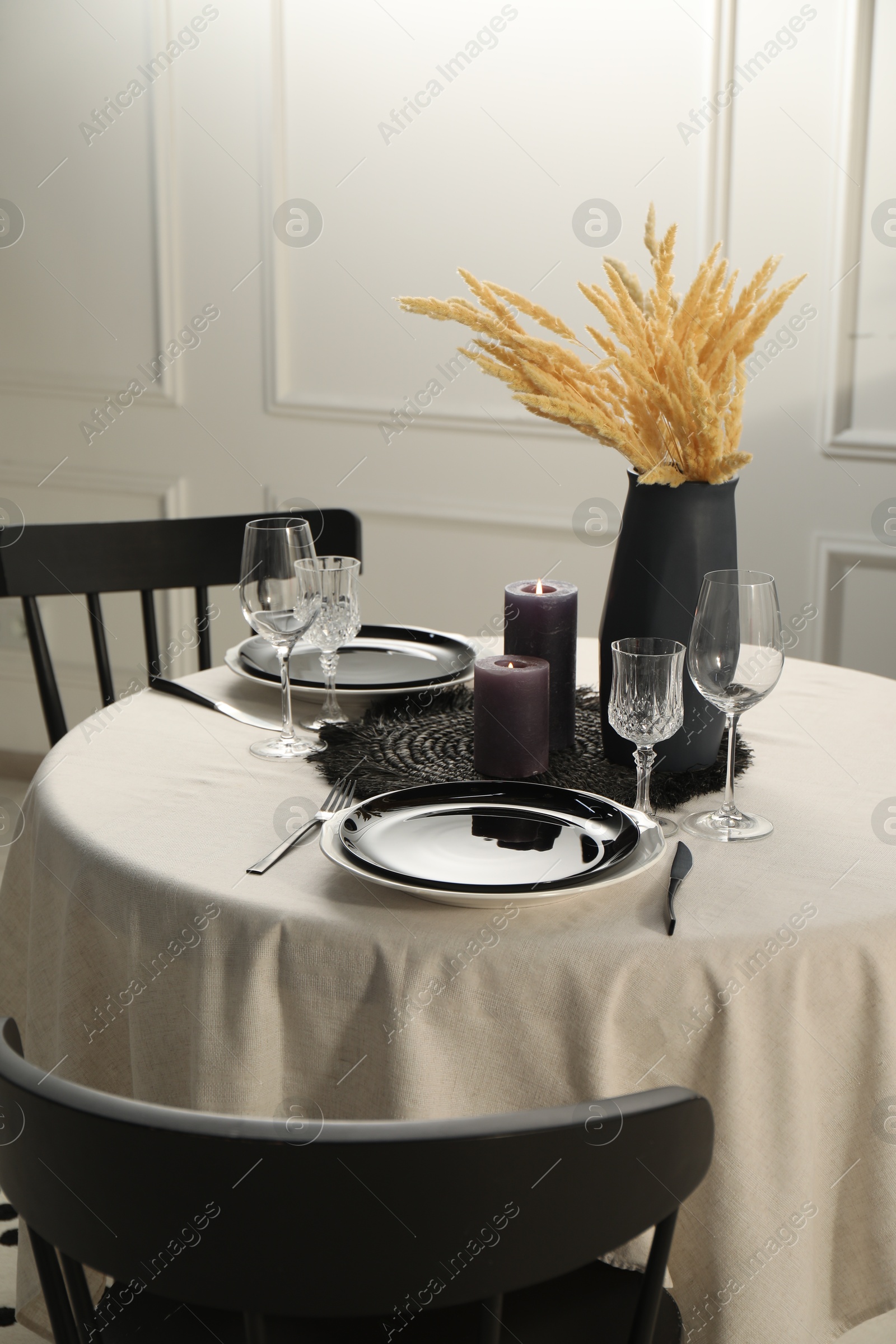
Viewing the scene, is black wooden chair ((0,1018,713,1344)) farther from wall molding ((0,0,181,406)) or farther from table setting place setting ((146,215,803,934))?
wall molding ((0,0,181,406))

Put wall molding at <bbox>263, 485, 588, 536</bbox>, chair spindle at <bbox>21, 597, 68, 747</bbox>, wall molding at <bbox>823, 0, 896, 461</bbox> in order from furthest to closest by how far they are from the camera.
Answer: wall molding at <bbox>263, 485, 588, 536</bbox>, wall molding at <bbox>823, 0, 896, 461</bbox>, chair spindle at <bbox>21, 597, 68, 747</bbox>

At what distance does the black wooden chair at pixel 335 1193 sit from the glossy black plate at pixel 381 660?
3.03 ft

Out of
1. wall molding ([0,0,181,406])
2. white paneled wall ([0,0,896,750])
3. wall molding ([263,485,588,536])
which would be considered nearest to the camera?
white paneled wall ([0,0,896,750])

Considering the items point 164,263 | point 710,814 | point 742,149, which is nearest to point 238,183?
point 164,263

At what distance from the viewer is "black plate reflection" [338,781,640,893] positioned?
104 centimetres

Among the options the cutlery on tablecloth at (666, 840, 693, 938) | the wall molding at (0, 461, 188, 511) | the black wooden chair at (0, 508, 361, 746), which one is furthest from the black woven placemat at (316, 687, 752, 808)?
the wall molding at (0, 461, 188, 511)

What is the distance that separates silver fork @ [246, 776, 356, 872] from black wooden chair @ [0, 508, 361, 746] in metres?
0.70

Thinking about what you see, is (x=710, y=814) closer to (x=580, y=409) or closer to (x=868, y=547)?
(x=580, y=409)

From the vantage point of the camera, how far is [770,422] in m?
2.73

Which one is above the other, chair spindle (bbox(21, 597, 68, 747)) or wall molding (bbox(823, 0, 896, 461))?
wall molding (bbox(823, 0, 896, 461))

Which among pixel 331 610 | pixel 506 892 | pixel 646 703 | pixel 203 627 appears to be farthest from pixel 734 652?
pixel 203 627

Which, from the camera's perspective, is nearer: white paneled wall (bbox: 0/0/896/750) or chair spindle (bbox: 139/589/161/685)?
chair spindle (bbox: 139/589/161/685)

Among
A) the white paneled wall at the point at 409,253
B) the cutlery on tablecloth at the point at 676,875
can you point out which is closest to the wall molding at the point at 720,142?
the white paneled wall at the point at 409,253

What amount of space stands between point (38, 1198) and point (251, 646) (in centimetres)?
109
